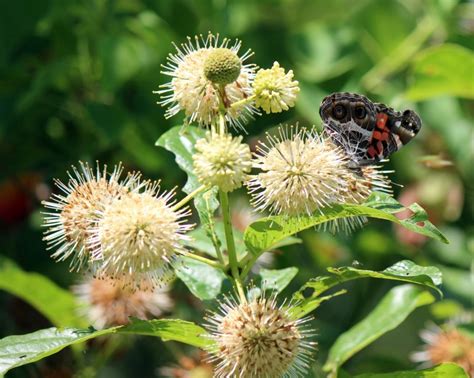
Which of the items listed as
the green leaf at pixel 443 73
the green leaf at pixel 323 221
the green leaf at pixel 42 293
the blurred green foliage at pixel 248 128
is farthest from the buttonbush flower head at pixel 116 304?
the green leaf at pixel 443 73

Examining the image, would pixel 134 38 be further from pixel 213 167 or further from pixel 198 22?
pixel 213 167

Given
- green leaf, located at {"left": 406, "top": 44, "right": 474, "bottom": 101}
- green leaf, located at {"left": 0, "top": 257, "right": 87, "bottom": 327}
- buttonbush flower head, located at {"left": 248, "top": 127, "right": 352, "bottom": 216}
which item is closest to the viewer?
buttonbush flower head, located at {"left": 248, "top": 127, "right": 352, "bottom": 216}

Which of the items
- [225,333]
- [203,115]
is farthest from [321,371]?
[203,115]

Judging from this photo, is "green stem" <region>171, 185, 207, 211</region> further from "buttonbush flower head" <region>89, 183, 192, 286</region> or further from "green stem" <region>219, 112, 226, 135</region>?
"green stem" <region>219, 112, 226, 135</region>

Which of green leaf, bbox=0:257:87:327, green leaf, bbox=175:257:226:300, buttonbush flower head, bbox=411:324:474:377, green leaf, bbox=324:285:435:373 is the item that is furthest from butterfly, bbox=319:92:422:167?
green leaf, bbox=0:257:87:327

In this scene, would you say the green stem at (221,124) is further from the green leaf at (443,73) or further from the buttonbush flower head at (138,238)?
the green leaf at (443,73)

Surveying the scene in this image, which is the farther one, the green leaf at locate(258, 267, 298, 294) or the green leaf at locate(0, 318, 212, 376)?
the green leaf at locate(258, 267, 298, 294)
